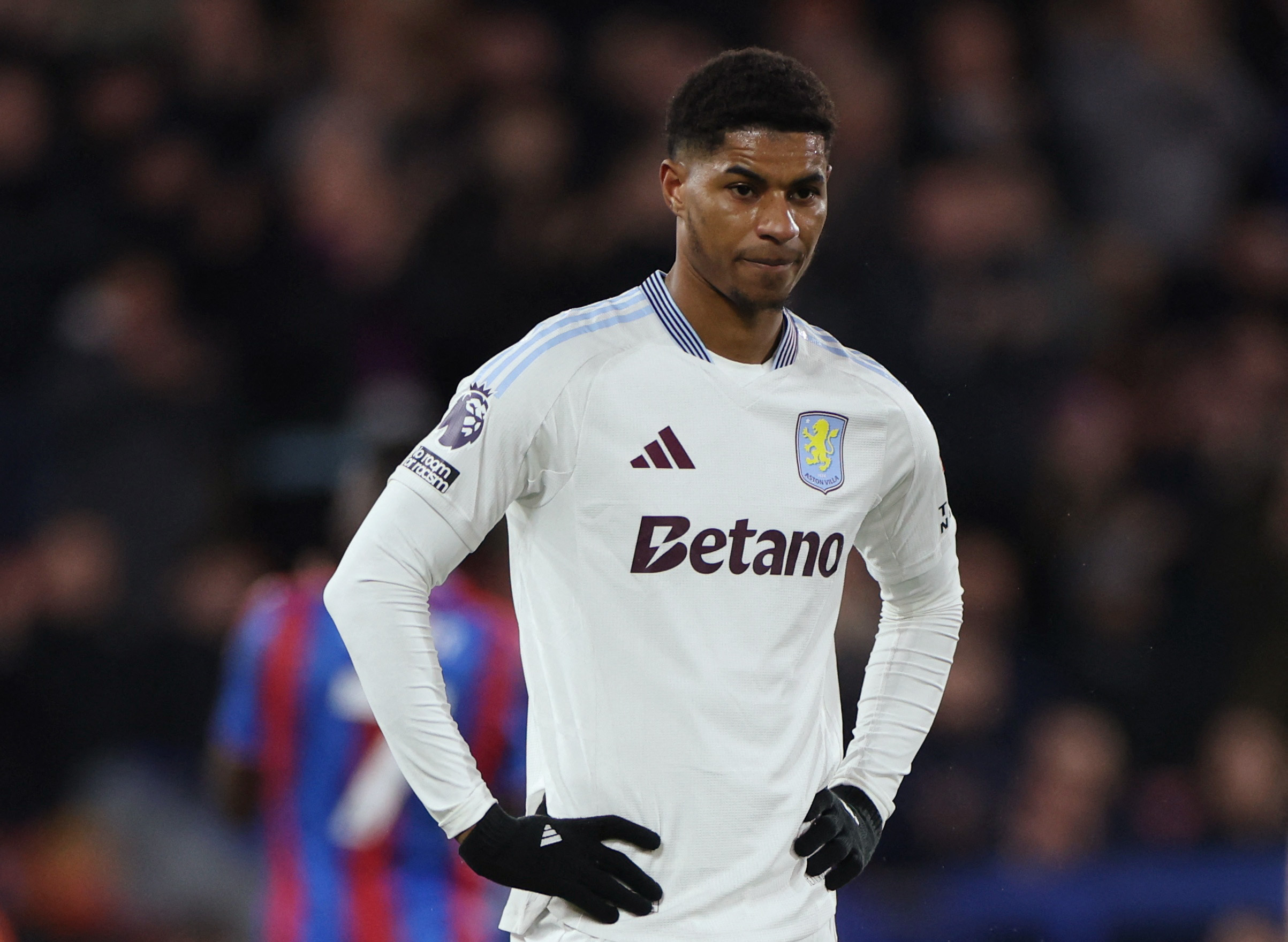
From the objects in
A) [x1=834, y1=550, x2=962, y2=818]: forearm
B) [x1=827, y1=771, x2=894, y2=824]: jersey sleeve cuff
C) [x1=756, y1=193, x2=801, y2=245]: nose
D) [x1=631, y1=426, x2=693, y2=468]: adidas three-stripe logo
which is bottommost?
[x1=827, y1=771, x2=894, y2=824]: jersey sleeve cuff

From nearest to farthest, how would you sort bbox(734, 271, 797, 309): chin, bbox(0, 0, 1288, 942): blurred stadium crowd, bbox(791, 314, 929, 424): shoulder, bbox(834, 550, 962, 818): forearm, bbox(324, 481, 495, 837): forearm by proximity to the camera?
bbox(324, 481, 495, 837): forearm, bbox(734, 271, 797, 309): chin, bbox(791, 314, 929, 424): shoulder, bbox(834, 550, 962, 818): forearm, bbox(0, 0, 1288, 942): blurred stadium crowd

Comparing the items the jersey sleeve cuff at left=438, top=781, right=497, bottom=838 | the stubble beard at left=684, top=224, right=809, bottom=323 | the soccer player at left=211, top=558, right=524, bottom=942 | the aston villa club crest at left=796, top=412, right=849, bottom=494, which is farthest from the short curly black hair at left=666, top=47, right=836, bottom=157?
the soccer player at left=211, top=558, right=524, bottom=942

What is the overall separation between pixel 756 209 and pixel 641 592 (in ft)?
1.77

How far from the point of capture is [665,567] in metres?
2.32

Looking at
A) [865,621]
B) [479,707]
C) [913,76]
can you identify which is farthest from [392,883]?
[913,76]

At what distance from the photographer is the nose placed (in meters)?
2.32

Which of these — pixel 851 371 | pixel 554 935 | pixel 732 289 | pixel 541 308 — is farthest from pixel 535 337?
pixel 541 308

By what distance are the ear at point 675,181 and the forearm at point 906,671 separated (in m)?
0.71

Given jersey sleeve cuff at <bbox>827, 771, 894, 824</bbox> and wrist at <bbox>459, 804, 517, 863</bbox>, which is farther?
jersey sleeve cuff at <bbox>827, 771, 894, 824</bbox>

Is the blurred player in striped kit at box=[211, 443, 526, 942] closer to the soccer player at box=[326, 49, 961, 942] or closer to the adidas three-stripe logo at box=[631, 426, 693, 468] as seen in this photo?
the soccer player at box=[326, 49, 961, 942]

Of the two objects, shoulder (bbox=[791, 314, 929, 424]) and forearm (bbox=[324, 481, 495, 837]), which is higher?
shoulder (bbox=[791, 314, 929, 424])

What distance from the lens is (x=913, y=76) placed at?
4.80m

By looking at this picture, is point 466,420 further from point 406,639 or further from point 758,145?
point 758,145

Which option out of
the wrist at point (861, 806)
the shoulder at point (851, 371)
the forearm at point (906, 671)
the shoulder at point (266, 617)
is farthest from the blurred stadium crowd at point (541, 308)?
the wrist at point (861, 806)
